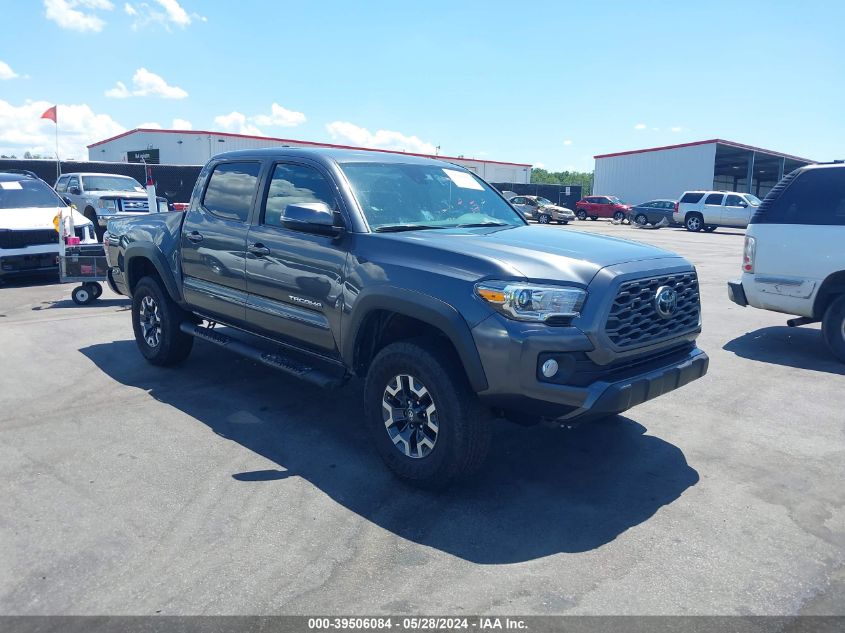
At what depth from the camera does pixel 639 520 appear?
3750 mm

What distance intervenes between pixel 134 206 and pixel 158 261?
1301 cm

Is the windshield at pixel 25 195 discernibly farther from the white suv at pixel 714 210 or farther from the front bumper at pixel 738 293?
the white suv at pixel 714 210

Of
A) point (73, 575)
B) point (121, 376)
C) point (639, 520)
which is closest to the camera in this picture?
point (73, 575)


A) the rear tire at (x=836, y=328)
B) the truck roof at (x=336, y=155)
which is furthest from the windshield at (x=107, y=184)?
the rear tire at (x=836, y=328)

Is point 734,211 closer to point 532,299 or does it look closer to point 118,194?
point 118,194

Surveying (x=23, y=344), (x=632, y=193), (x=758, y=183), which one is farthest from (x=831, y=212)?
(x=758, y=183)

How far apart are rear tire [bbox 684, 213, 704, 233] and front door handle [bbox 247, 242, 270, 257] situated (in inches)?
1248

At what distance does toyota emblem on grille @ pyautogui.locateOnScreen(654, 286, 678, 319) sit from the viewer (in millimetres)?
3975

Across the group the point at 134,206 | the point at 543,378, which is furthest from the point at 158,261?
the point at 134,206

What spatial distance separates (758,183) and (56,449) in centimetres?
7053

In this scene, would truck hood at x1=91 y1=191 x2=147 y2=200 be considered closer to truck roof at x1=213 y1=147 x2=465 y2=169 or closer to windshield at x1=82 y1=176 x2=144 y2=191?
windshield at x1=82 y1=176 x2=144 y2=191

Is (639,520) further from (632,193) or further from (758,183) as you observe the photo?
(758,183)

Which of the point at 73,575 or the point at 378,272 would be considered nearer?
the point at 73,575

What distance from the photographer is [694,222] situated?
3350 cm
